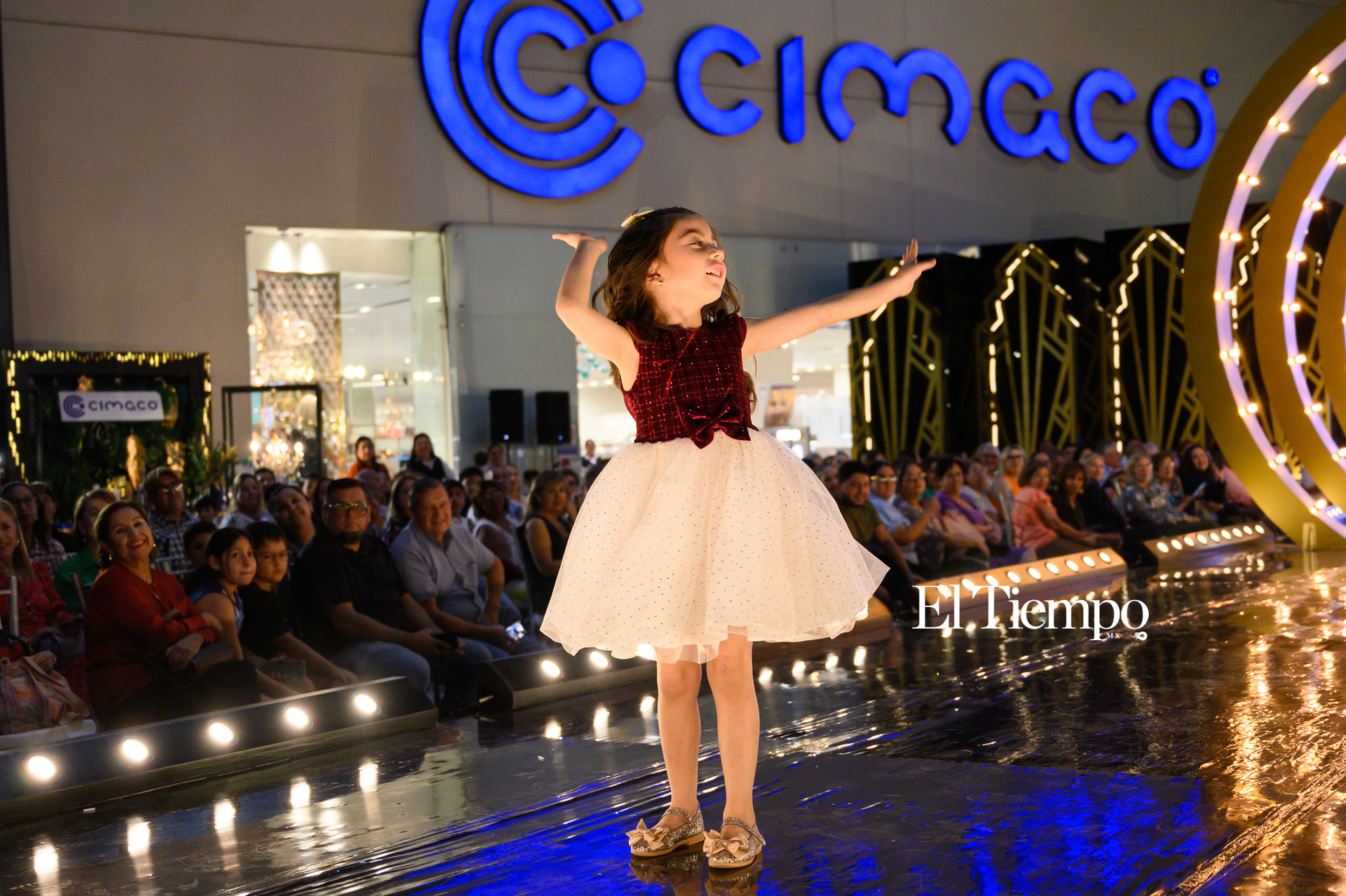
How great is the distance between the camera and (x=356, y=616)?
4711 mm

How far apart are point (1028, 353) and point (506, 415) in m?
5.77

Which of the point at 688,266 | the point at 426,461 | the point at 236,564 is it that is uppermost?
the point at 688,266

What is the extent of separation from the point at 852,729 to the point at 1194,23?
16.3 metres

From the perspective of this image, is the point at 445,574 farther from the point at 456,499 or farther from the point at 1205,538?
the point at 1205,538

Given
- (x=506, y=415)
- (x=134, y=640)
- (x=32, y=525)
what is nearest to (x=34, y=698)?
(x=134, y=640)

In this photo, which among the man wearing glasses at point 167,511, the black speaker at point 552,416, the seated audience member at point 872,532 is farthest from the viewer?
the black speaker at point 552,416

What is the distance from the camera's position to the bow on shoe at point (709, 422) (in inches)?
102

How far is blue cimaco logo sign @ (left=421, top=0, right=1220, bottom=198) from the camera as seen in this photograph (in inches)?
505

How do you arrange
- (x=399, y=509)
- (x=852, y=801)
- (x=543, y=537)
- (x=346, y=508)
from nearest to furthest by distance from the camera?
(x=852, y=801)
(x=346, y=508)
(x=543, y=537)
(x=399, y=509)

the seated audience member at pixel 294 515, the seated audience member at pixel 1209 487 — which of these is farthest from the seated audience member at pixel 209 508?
the seated audience member at pixel 1209 487

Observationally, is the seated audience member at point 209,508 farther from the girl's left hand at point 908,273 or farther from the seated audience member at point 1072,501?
the seated audience member at point 1072,501

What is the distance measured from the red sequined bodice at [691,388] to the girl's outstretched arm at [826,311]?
0.30 ft

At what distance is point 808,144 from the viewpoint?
14.8m

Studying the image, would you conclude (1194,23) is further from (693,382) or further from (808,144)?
(693,382)
